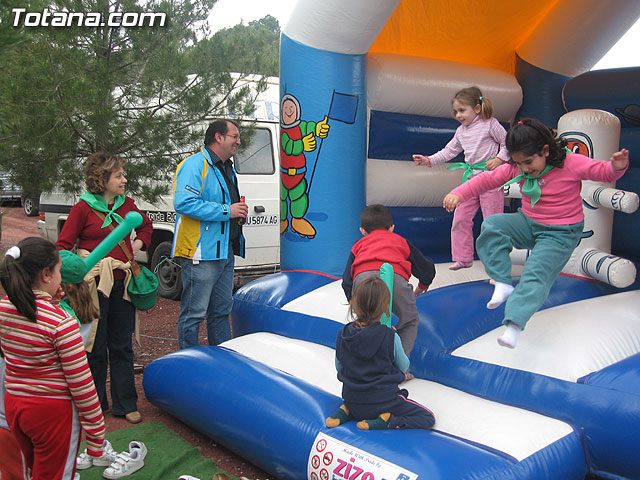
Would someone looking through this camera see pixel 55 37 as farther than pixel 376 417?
Yes

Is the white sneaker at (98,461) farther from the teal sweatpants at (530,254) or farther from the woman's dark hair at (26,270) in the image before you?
the teal sweatpants at (530,254)

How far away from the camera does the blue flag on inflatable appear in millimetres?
4219

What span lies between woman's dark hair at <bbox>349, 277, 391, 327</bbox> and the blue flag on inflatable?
6.34ft

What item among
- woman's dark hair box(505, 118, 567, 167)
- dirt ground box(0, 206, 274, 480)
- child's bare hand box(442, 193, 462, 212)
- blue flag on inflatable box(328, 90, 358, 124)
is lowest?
dirt ground box(0, 206, 274, 480)

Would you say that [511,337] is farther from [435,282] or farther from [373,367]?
[435,282]

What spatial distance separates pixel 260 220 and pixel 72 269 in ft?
11.6

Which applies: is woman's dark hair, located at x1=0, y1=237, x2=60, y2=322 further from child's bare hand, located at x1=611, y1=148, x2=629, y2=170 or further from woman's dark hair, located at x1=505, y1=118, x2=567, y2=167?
child's bare hand, located at x1=611, y1=148, x2=629, y2=170

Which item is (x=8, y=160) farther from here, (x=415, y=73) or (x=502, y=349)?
(x=502, y=349)

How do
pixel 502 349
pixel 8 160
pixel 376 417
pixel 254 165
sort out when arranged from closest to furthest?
pixel 376 417
pixel 502 349
pixel 8 160
pixel 254 165

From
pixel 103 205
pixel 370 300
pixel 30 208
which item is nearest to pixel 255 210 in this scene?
pixel 103 205

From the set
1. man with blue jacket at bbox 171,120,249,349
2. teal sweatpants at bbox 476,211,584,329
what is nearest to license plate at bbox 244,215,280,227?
man with blue jacket at bbox 171,120,249,349

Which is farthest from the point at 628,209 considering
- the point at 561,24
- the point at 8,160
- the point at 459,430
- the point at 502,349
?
the point at 8,160

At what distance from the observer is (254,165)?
20.8 feet

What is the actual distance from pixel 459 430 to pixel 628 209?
1596 millimetres
